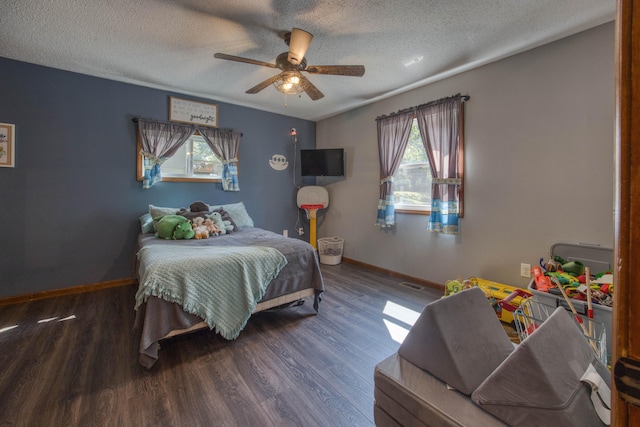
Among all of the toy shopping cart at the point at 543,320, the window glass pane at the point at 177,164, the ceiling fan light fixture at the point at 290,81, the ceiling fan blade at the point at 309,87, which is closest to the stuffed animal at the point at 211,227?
the window glass pane at the point at 177,164

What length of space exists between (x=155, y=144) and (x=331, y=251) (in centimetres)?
291

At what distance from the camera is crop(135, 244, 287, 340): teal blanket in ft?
5.99

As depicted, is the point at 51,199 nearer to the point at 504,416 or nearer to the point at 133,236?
the point at 133,236

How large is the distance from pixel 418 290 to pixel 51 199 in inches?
168

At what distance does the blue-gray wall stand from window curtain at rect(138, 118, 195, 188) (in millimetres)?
131

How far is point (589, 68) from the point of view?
2.21 meters

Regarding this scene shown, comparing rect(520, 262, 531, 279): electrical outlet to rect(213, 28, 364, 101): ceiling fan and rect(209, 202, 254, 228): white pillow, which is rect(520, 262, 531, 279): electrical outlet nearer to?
rect(213, 28, 364, 101): ceiling fan

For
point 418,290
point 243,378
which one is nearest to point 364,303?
point 418,290

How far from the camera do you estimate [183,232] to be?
2.88 metres

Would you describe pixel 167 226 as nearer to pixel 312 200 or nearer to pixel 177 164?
pixel 177 164

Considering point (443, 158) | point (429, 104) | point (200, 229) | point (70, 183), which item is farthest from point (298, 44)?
point (70, 183)

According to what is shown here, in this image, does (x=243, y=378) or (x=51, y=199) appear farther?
(x=51, y=199)

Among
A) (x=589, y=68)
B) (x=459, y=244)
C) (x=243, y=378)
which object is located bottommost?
(x=243, y=378)

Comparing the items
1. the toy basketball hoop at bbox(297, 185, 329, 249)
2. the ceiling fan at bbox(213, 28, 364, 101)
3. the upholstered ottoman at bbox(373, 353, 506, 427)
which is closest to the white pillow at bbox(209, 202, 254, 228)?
the toy basketball hoop at bbox(297, 185, 329, 249)
